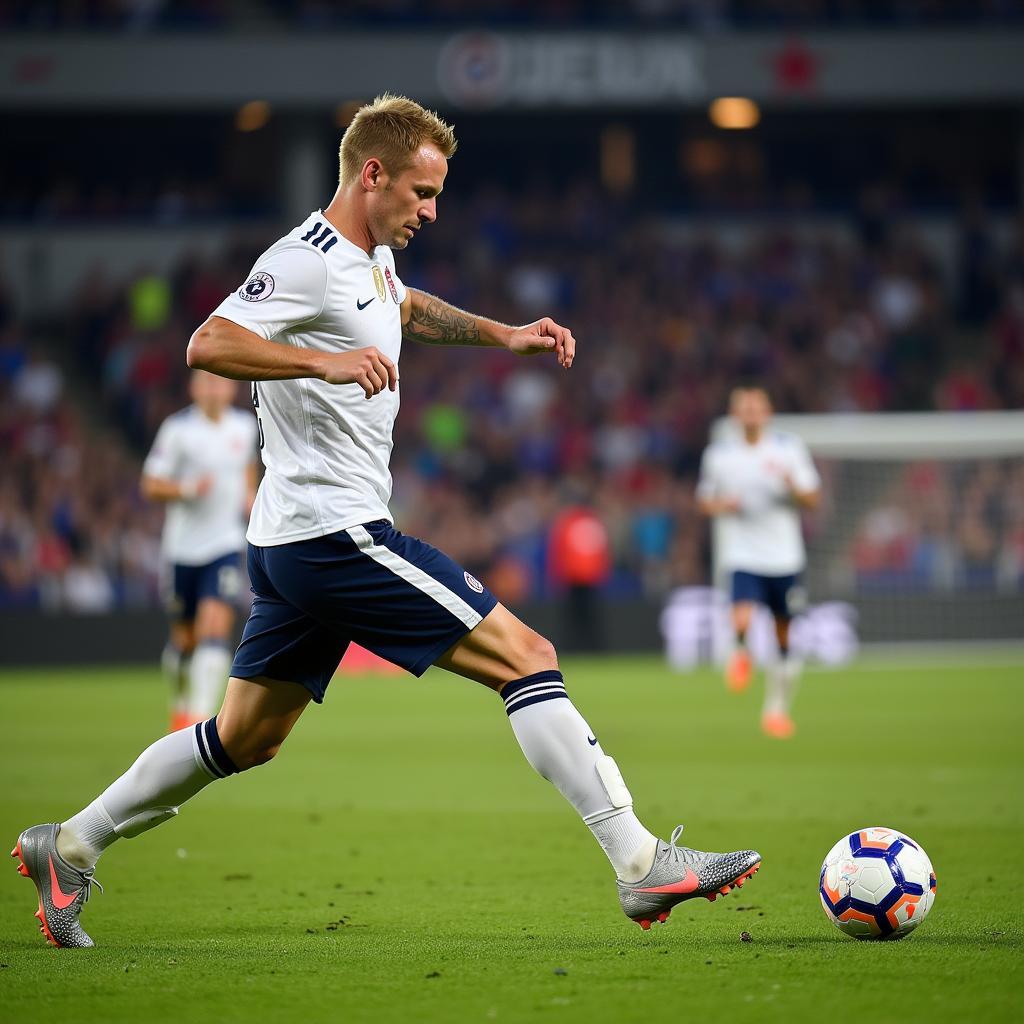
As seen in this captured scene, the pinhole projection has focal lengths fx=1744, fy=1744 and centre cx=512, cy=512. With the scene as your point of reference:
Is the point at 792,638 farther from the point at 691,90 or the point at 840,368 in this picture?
the point at 691,90

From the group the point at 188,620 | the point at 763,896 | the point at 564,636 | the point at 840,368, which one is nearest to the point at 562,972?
the point at 763,896

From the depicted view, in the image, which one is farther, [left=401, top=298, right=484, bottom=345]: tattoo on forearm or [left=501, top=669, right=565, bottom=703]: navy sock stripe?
[left=401, top=298, right=484, bottom=345]: tattoo on forearm

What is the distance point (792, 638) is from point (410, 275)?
15.0 meters

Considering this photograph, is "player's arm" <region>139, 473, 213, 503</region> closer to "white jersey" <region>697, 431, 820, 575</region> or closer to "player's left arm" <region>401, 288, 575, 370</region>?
"white jersey" <region>697, 431, 820, 575</region>

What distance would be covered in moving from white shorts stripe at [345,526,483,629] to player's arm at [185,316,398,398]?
0.50 metres

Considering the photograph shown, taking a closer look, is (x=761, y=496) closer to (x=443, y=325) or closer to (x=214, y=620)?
(x=214, y=620)

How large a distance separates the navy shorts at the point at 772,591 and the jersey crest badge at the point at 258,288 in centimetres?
874

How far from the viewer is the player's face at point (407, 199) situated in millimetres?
5344

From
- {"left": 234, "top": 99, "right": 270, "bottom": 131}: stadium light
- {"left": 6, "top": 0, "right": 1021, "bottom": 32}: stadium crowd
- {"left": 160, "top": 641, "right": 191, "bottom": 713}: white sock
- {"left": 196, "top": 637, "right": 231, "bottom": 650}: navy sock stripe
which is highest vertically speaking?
{"left": 6, "top": 0, "right": 1021, "bottom": 32}: stadium crowd

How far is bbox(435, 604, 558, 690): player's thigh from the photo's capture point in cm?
525

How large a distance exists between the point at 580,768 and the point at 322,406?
1336 mm

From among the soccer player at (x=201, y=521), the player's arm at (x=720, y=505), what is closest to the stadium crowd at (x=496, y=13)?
the player's arm at (x=720, y=505)

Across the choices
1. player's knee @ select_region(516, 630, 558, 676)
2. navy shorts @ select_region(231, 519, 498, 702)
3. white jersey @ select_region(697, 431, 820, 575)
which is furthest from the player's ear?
white jersey @ select_region(697, 431, 820, 575)

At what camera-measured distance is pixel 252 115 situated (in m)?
28.7
